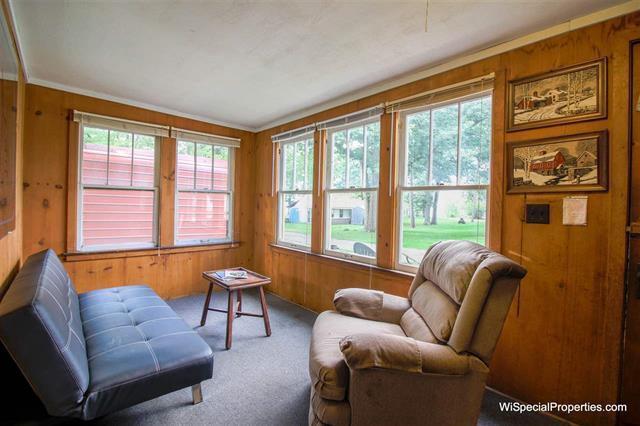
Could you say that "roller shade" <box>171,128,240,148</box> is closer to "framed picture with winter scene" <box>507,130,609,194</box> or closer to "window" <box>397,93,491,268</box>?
"window" <box>397,93,491,268</box>

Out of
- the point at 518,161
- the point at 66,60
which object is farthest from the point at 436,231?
the point at 66,60

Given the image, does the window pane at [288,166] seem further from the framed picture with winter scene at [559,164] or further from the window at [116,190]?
the framed picture with winter scene at [559,164]

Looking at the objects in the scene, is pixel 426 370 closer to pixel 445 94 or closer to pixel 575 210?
pixel 575 210

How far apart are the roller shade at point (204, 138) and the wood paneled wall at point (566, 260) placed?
2945mm

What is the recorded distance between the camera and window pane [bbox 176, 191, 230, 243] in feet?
12.7

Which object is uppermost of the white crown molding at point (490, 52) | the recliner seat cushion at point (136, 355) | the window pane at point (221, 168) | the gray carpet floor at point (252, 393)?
the white crown molding at point (490, 52)

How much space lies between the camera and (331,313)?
2148mm

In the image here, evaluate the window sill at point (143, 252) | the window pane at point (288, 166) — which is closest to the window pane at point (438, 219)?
the window pane at point (288, 166)

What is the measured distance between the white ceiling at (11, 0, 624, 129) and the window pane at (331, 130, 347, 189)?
0.45 m

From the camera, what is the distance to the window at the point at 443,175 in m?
2.19

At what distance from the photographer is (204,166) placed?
13.2 feet

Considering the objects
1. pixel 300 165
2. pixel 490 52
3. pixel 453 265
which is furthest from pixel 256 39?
pixel 453 265

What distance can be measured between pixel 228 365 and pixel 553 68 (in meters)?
2.97

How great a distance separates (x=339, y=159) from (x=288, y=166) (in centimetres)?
95
